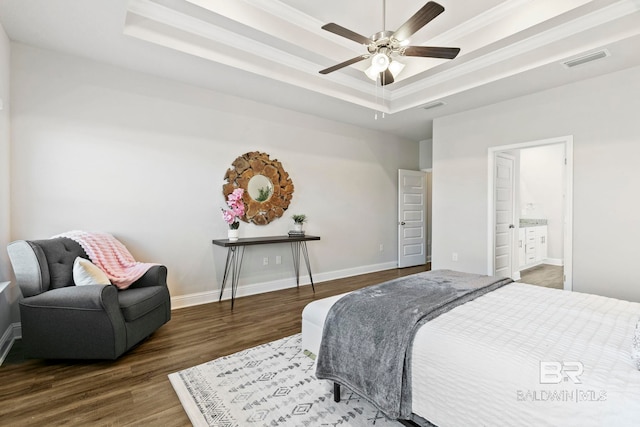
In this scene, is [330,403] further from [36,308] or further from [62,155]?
[62,155]

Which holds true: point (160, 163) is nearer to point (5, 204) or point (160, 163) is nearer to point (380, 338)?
point (5, 204)

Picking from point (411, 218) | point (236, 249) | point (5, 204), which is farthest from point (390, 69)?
point (411, 218)

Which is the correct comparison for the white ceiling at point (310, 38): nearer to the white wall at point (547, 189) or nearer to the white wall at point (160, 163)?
the white wall at point (160, 163)

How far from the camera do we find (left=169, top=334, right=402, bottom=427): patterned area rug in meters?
1.77

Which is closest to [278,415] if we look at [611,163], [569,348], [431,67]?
[569,348]

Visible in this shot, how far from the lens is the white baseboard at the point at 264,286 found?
381cm

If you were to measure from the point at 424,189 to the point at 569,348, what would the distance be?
576cm

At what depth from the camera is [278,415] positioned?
5.93 feet

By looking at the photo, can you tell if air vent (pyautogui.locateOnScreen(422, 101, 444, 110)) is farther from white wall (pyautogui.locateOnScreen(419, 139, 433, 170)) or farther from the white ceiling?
white wall (pyautogui.locateOnScreen(419, 139, 433, 170))

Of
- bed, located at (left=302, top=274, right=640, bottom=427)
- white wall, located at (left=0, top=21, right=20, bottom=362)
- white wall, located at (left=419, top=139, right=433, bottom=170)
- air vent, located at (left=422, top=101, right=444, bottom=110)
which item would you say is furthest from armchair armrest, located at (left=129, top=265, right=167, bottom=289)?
white wall, located at (left=419, top=139, right=433, bottom=170)

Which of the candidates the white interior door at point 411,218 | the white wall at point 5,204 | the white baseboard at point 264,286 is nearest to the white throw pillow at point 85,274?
the white wall at point 5,204

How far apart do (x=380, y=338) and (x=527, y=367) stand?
662 millimetres

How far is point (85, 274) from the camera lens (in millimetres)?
2541

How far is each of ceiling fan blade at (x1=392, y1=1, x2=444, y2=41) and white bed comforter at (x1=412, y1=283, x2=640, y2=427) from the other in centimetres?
184
